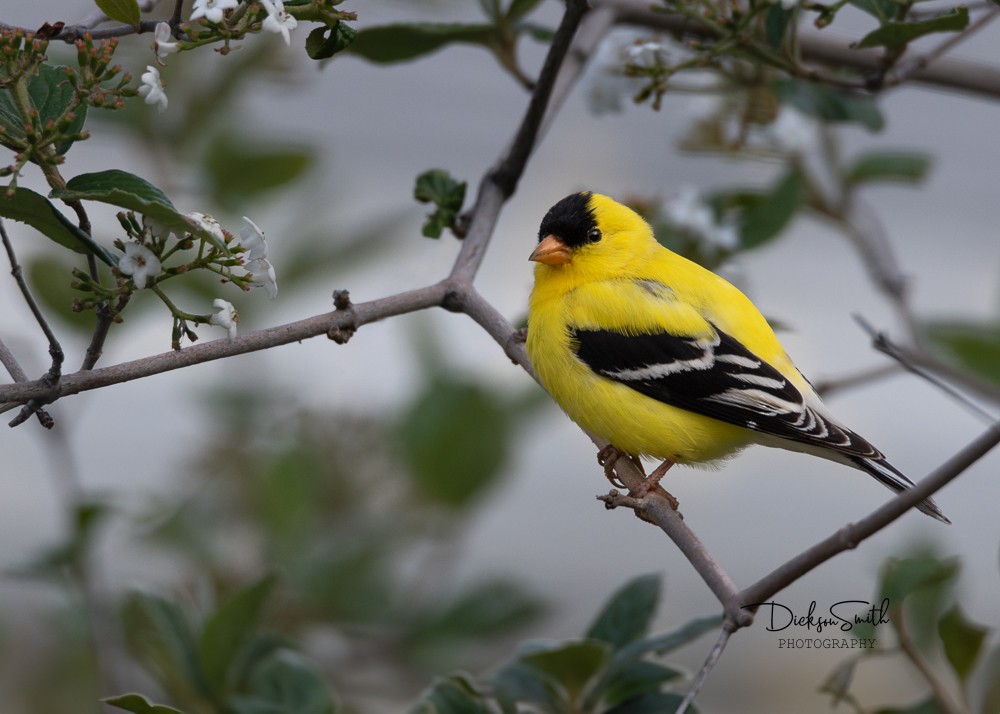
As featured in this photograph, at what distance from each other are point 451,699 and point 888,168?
1.43 m

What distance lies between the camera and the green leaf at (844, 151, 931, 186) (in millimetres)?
2111

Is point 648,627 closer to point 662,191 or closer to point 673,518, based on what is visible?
point 673,518

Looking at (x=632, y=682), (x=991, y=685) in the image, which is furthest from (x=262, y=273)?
(x=991, y=685)

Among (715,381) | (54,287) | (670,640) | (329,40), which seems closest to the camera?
(329,40)

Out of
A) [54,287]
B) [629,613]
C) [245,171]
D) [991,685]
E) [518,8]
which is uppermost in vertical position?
[245,171]

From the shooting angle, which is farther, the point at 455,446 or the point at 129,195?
the point at 455,446

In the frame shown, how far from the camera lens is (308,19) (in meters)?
0.98

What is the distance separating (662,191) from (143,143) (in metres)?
1.04

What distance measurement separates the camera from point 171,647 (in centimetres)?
141

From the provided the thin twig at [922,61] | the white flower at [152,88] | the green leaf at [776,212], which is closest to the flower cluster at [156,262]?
the white flower at [152,88]

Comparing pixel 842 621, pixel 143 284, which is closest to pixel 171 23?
pixel 143 284

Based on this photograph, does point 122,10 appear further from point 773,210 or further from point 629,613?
point 773,210

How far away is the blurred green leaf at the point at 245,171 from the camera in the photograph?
215cm

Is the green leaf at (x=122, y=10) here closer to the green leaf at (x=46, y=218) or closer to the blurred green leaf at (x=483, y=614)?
the green leaf at (x=46, y=218)
